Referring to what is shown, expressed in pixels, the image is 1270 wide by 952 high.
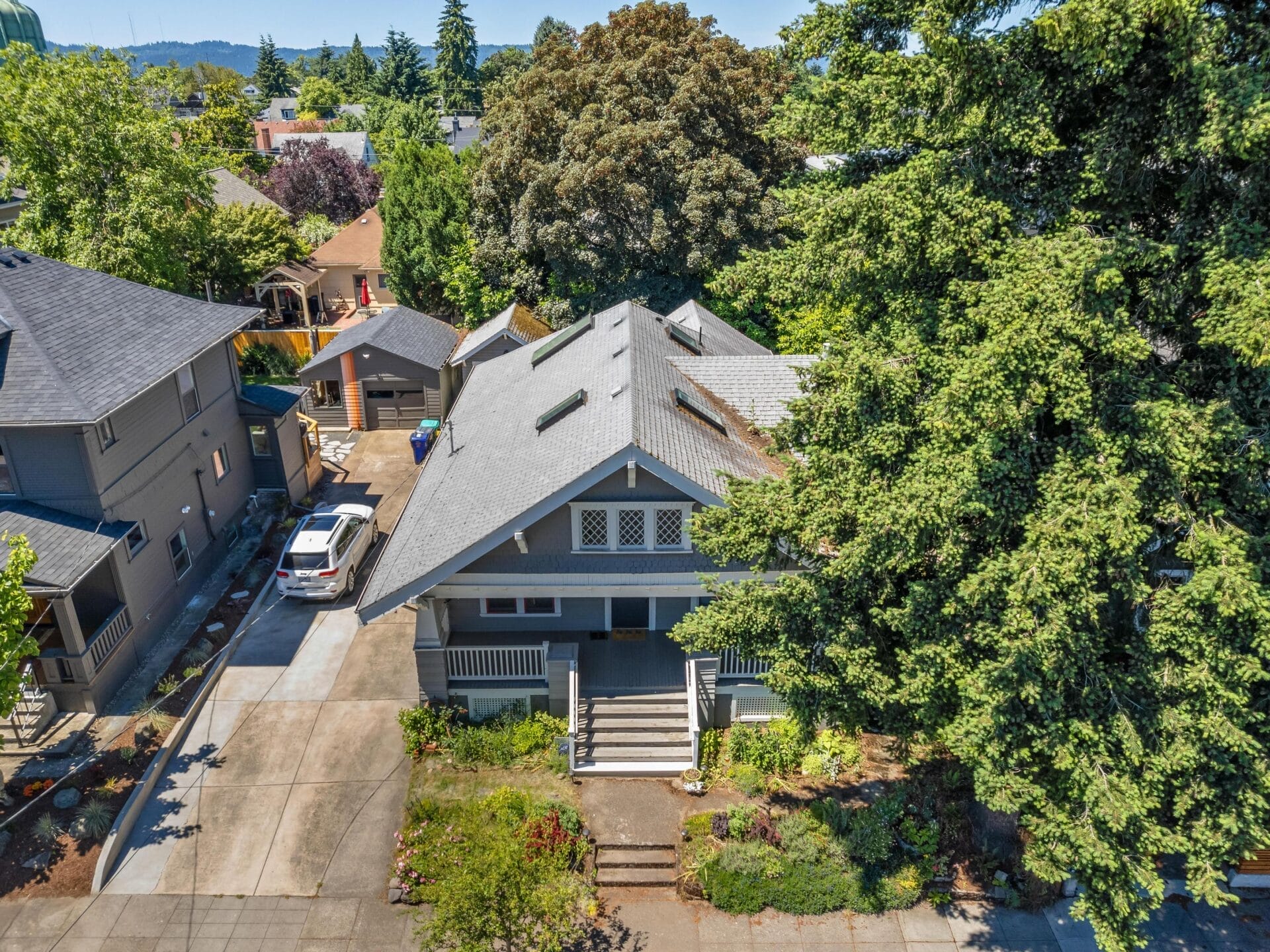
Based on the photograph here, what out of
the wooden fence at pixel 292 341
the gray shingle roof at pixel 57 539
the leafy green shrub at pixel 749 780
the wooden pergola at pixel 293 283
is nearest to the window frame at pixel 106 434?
the gray shingle roof at pixel 57 539

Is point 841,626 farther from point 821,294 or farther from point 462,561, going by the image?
point 462,561

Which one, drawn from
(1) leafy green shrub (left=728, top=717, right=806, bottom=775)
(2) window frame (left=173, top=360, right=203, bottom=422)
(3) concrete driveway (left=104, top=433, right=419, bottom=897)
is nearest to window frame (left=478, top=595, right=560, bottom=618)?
(3) concrete driveway (left=104, top=433, right=419, bottom=897)

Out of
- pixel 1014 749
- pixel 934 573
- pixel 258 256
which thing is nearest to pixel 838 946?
pixel 1014 749

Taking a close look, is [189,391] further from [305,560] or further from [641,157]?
[641,157]

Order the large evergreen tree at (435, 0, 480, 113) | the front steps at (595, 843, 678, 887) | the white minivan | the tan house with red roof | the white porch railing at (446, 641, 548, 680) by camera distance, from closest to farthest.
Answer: the front steps at (595, 843, 678, 887)
the white porch railing at (446, 641, 548, 680)
the white minivan
the tan house with red roof
the large evergreen tree at (435, 0, 480, 113)

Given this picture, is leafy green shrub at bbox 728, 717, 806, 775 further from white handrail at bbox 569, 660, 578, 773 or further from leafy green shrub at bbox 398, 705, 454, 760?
leafy green shrub at bbox 398, 705, 454, 760
